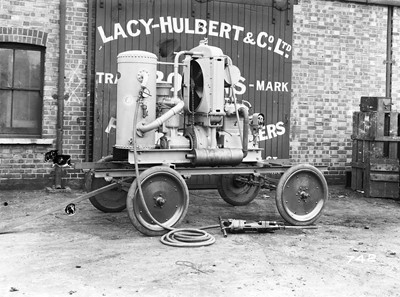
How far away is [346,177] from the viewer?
414 inches

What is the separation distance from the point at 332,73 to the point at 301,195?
187 inches

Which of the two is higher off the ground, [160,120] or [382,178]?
[160,120]

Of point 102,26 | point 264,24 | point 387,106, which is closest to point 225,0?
point 264,24

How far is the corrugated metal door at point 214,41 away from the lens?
9172 millimetres

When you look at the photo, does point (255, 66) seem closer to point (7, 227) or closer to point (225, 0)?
point (225, 0)

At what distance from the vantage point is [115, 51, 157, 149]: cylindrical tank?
6516 mm

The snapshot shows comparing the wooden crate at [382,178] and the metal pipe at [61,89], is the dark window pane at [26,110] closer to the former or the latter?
the metal pipe at [61,89]

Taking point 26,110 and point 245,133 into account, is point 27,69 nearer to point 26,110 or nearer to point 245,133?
point 26,110

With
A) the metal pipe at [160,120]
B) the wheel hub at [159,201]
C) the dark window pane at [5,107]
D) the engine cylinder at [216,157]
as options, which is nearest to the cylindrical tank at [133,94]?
the metal pipe at [160,120]

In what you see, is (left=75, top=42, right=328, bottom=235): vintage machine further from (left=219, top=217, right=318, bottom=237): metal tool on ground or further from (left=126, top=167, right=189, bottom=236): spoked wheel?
(left=219, top=217, right=318, bottom=237): metal tool on ground

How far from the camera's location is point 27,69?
9.12 metres

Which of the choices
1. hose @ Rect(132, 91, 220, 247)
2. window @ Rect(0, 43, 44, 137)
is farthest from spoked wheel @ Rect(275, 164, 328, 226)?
window @ Rect(0, 43, 44, 137)

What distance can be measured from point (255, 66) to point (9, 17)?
4569 millimetres

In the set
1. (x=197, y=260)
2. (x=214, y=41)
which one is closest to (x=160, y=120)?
(x=197, y=260)
